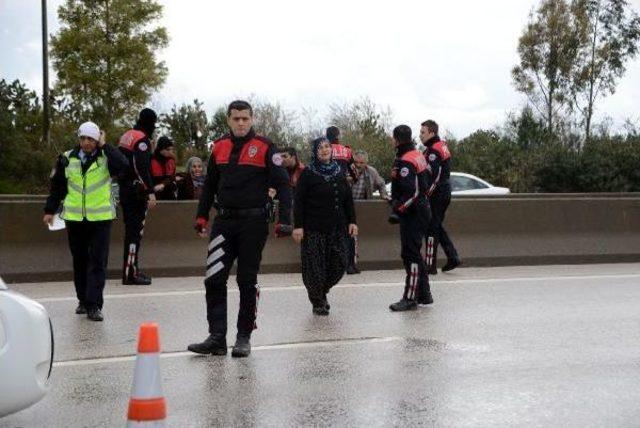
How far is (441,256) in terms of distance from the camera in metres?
16.5

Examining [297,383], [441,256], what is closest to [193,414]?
[297,383]

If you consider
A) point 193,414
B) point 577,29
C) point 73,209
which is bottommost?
point 193,414

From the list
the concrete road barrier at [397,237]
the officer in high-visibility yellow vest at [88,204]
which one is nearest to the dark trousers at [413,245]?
the officer in high-visibility yellow vest at [88,204]

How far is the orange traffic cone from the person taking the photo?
5605mm

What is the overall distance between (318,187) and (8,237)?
4441mm

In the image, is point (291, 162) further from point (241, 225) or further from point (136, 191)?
point (241, 225)

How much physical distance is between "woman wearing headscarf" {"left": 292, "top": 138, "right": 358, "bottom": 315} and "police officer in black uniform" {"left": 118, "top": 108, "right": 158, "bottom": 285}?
8.58 ft

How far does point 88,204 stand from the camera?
11.1 m

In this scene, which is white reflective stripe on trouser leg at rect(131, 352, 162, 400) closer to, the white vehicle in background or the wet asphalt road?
the wet asphalt road

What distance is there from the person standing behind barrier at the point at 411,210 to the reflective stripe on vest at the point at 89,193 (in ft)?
9.05

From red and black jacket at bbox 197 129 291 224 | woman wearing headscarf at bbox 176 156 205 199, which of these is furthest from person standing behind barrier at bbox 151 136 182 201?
red and black jacket at bbox 197 129 291 224

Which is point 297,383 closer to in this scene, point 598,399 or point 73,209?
point 598,399

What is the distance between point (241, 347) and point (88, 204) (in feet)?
8.69

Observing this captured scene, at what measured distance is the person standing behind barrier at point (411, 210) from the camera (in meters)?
11.9
